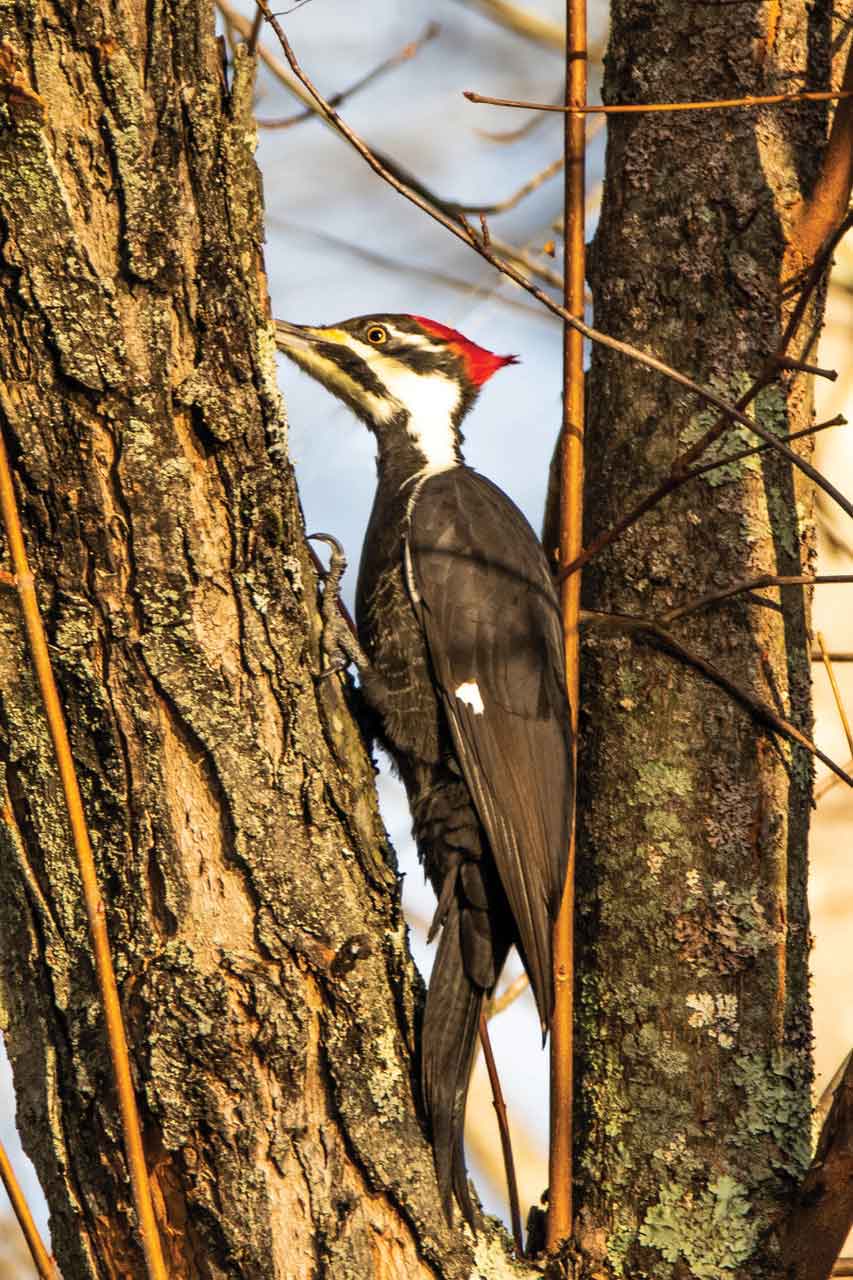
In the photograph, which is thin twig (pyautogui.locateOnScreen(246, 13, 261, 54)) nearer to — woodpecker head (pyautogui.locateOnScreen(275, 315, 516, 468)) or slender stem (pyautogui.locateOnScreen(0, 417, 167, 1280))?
woodpecker head (pyautogui.locateOnScreen(275, 315, 516, 468))

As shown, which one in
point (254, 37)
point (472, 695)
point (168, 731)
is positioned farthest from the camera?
point (472, 695)

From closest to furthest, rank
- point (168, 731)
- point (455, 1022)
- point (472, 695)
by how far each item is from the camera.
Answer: point (168, 731), point (455, 1022), point (472, 695)

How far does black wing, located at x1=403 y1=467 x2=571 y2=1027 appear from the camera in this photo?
241cm

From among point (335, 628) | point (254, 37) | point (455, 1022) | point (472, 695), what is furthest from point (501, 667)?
point (254, 37)

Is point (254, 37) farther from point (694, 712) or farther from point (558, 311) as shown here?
point (694, 712)

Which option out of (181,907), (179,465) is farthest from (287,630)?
(181,907)

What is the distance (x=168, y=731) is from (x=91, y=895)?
0.83 ft

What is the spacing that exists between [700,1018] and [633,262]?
1.29 m

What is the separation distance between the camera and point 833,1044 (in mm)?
4633

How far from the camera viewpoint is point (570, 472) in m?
2.24

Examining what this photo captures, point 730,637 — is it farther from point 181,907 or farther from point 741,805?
point 181,907

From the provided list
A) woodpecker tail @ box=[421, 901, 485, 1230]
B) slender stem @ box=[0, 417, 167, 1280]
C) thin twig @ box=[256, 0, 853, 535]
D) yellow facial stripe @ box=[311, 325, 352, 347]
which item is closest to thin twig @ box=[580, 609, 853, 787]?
thin twig @ box=[256, 0, 853, 535]

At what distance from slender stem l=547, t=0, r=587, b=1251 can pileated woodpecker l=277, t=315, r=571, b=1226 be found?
1.9 inches

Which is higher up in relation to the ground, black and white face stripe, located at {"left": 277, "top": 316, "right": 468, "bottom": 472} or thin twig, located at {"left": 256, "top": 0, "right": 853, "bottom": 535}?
black and white face stripe, located at {"left": 277, "top": 316, "right": 468, "bottom": 472}
